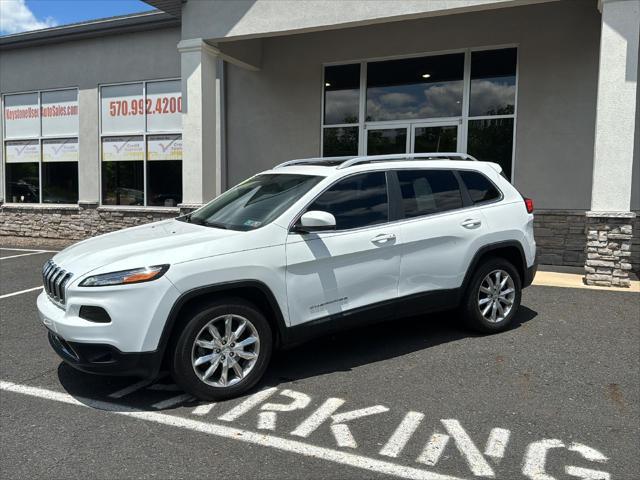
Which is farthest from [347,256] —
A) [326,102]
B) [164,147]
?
[164,147]

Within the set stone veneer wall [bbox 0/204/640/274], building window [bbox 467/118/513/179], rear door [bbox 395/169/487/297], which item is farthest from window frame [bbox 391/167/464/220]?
building window [bbox 467/118/513/179]

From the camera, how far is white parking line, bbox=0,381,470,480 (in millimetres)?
3141

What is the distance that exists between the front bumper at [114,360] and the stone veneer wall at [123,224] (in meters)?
7.21

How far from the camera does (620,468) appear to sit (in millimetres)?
3178

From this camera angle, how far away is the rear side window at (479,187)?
219 inches

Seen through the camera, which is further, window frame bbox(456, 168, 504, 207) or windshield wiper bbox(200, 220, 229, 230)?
window frame bbox(456, 168, 504, 207)

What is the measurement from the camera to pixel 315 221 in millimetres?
4254

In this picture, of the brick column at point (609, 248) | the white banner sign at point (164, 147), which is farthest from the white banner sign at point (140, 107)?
the brick column at point (609, 248)

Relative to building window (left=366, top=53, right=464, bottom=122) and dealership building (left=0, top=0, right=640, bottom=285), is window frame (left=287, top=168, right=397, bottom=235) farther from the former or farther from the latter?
building window (left=366, top=53, right=464, bottom=122)

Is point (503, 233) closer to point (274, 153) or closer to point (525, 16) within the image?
point (525, 16)

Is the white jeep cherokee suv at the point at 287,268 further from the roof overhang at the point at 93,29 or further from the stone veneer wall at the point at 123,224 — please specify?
the roof overhang at the point at 93,29

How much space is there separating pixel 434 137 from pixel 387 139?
3.26 ft

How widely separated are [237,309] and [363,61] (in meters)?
8.59

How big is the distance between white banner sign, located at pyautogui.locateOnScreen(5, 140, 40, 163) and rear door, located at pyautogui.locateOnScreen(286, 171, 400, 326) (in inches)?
512
